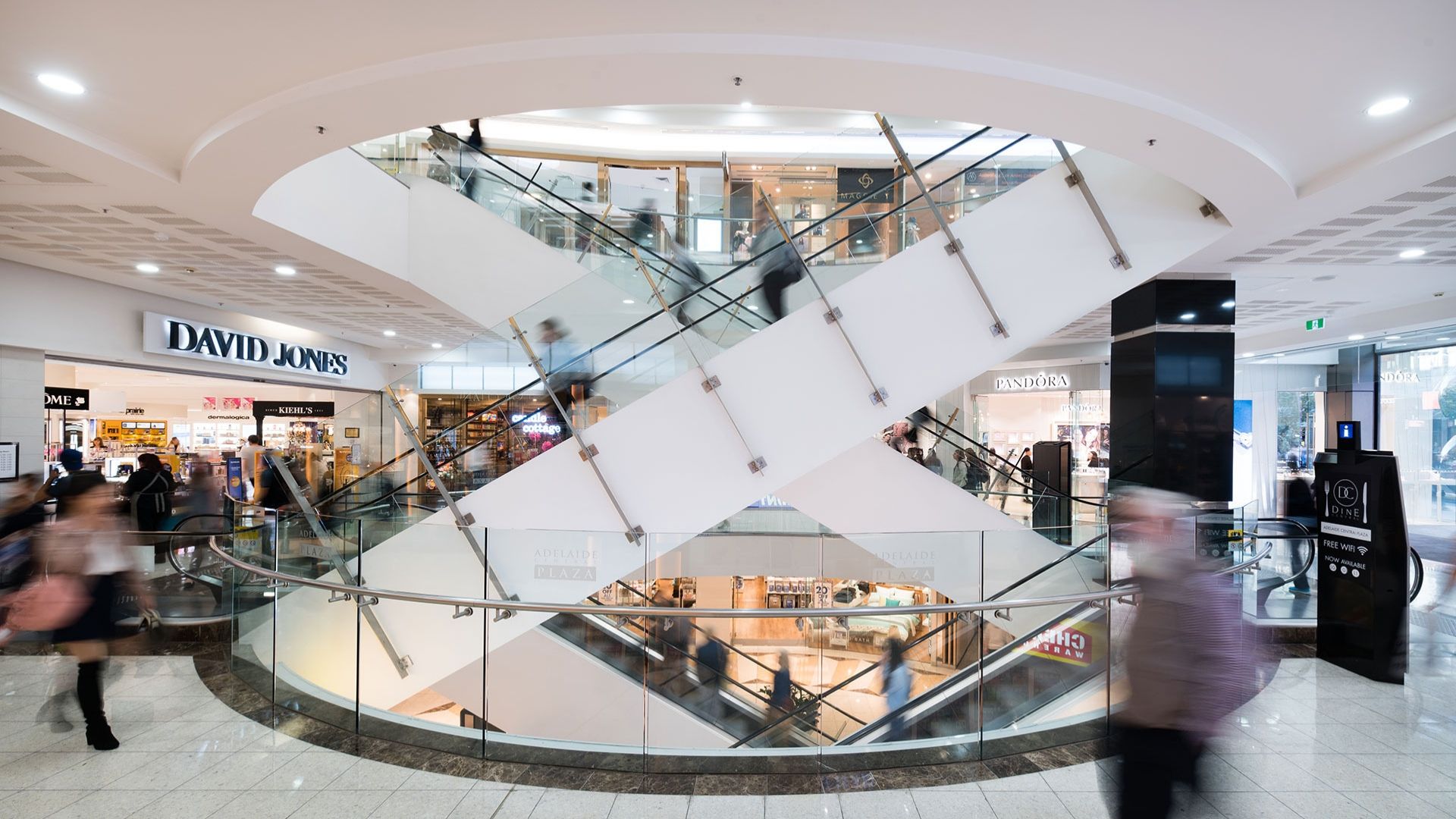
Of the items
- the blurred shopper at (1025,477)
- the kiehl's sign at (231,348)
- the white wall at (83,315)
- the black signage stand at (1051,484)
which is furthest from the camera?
the kiehl's sign at (231,348)

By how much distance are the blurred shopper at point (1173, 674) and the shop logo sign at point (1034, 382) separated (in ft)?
53.0

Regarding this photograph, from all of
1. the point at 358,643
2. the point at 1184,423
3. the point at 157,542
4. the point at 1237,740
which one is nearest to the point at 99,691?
the point at 358,643

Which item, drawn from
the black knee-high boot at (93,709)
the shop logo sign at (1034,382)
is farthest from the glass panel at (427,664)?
the shop logo sign at (1034,382)

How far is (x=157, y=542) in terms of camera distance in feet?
25.9

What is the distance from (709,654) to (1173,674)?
96.4 inches

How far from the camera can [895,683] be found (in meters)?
4.21

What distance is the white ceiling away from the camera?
11.2ft

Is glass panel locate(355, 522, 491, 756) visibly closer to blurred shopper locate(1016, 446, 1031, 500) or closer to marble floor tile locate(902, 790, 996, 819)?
marble floor tile locate(902, 790, 996, 819)

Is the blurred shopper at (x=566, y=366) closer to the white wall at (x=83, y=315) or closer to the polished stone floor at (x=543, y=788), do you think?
the polished stone floor at (x=543, y=788)

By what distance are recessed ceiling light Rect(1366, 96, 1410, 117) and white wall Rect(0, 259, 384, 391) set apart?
13.6 metres

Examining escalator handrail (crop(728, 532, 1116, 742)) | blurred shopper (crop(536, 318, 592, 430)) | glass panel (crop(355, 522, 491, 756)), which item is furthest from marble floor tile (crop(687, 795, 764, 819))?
blurred shopper (crop(536, 318, 592, 430))

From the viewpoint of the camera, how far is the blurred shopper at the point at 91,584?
12.7 ft

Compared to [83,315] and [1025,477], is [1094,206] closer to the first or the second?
[1025,477]

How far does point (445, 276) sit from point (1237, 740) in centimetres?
915
